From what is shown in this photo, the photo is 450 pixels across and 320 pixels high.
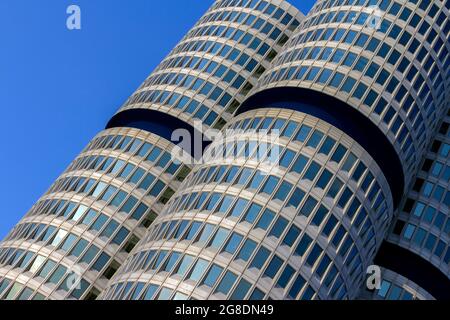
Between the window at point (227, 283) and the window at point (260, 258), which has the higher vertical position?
the window at point (260, 258)

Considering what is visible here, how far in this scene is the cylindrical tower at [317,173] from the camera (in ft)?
179

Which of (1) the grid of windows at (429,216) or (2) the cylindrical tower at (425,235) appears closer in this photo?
(2) the cylindrical tower at (425,235)

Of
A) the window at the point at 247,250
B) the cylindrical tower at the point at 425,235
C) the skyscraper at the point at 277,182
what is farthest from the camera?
the cylindrical tower at the point at 425,235

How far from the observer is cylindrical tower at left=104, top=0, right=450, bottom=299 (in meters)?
54.4

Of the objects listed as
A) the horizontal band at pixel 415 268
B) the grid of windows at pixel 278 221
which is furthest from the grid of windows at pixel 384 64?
the horizontal band at pixel 415 268

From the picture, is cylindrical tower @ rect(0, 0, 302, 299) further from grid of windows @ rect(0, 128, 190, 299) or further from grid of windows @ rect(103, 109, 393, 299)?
grid of windows @ rect(103, 109, 393, 299)

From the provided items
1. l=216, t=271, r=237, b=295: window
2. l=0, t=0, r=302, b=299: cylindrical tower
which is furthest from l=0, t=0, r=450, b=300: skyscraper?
l=0, t=0, r=302, b=299: cylindrical tower

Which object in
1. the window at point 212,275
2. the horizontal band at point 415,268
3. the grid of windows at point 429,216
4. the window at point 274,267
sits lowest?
the window at point 212,275

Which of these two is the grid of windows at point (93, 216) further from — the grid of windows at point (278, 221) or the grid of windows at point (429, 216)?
the grid of windows at point (429, 216)

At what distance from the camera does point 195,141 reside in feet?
262

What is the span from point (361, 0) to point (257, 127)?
77.8ft

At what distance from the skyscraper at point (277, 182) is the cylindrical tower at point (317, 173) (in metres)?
0.15
